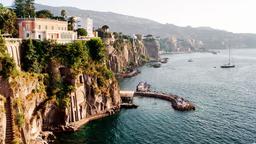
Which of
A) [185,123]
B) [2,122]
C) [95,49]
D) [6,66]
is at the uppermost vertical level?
[95,49]

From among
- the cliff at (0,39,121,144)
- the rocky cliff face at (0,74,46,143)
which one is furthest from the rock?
the rocky cliff face at (0,74,46,143)

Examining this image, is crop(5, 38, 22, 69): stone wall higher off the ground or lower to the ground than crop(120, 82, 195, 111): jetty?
higher

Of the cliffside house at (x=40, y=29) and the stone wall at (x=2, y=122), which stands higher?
the cliffside house at (x=40, y=29)

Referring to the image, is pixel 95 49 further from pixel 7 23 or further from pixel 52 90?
pixel 7 23

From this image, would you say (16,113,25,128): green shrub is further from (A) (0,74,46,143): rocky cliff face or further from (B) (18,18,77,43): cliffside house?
(B) (18,18,77,43): cliffside house

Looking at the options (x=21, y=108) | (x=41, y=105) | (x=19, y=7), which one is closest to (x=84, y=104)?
(x=41, y=105)

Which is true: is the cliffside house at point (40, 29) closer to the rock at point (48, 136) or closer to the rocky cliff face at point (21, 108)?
the rocky cliff face at point (21, 108)

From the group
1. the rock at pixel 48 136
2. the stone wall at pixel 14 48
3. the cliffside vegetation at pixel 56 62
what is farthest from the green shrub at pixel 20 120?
the cliffside vegetation at pixel 56 62
